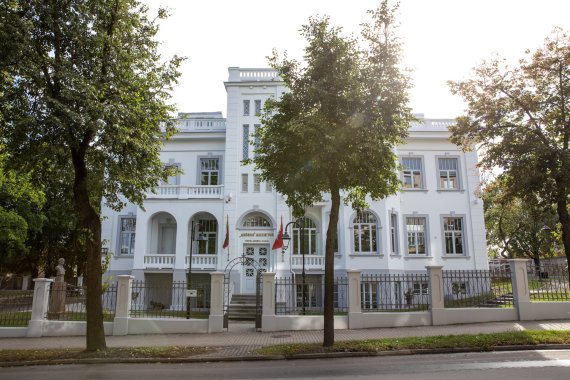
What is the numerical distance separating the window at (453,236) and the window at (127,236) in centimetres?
1936

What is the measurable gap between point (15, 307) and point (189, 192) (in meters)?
11.1

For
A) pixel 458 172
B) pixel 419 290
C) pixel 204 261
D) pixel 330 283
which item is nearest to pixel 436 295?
pixel 330 283

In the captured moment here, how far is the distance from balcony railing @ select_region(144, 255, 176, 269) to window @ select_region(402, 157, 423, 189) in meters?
15.2

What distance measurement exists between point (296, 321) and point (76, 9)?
39.3 feet

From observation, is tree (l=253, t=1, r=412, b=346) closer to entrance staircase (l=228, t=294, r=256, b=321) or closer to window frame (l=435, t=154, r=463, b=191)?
entrance staircase (l=228, t=294, r=256, b=321)

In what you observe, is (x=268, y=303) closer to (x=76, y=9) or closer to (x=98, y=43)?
(x=98, y=43)

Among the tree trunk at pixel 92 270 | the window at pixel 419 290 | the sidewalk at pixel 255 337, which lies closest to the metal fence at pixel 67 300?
the sidewalk at pixel 255 337

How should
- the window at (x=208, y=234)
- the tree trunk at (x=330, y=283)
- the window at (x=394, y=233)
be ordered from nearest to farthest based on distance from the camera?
the tree trunk at (x=330, y=283)
the window at (x=394, y=233)
the window at (x=208, y=234)

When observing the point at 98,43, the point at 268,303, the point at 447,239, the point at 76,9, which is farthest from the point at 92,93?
the point at 447,239

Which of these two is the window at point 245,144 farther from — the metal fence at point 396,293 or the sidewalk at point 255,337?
the sidewalk at point 255,337

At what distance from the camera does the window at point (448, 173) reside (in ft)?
87.8

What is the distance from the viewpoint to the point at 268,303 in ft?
49.5

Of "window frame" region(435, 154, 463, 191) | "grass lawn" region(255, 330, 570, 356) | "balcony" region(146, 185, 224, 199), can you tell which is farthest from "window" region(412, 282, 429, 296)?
"balcony" region(146, 185, 224, 199)

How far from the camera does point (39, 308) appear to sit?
47.7 feet
